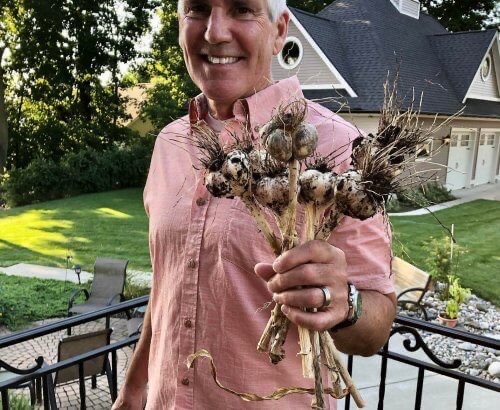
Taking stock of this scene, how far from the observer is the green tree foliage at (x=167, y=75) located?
55.6 ft

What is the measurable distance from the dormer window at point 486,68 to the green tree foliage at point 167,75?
10803 mm

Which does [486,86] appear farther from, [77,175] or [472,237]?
[77,175]

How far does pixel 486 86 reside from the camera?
64.4ft

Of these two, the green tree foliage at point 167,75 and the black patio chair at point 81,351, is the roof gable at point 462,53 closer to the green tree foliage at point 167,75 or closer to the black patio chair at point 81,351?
the green tree foliage at point 167,75

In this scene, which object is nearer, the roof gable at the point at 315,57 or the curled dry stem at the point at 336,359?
the curled dry stem at the point at 336,359

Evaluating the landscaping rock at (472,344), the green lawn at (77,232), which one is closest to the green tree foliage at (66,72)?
the green lawn at (77,232)

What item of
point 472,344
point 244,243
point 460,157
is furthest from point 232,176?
point 460,157

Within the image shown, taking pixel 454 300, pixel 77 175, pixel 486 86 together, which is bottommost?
pixel 454 300

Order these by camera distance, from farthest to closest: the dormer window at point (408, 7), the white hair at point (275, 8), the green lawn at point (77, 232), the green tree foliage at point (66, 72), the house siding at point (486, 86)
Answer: the green tree foliage at point (66, 72) < the dormer window at point (408, 7) < the house siding at point (486, 86) < the green lawn at point (77, 232) < the white hair at point (275, 8)

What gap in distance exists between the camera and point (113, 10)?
898 inches

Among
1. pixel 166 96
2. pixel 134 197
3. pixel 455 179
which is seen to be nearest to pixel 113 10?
pixel 166 96

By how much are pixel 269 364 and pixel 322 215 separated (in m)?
0.56

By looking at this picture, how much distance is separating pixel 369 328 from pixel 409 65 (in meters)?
17.2

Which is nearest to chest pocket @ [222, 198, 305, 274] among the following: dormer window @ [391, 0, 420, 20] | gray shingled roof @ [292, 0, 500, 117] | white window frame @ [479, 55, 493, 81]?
gray shingled roof @ [292, 0, 500, 117]
